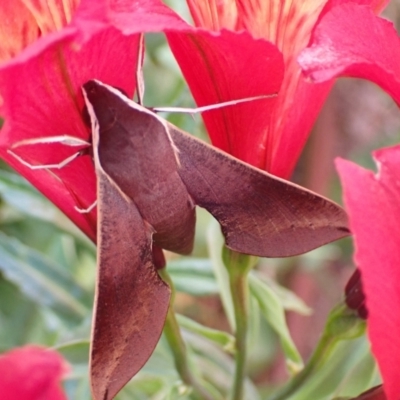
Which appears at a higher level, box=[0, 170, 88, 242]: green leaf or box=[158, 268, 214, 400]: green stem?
box=[158, 268, 214, 400]: green stem

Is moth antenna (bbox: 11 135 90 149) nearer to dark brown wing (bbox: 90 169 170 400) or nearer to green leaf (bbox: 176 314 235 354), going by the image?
dark brown wing (bbox: 90 169 170 400)

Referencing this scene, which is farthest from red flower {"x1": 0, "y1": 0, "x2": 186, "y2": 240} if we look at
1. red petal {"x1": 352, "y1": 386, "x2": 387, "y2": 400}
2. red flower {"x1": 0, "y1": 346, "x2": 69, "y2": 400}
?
red petal {"x1": 352, "y1": 386, "x2": 387, "y2": 400}

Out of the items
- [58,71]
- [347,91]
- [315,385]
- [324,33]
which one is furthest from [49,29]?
[347,91]

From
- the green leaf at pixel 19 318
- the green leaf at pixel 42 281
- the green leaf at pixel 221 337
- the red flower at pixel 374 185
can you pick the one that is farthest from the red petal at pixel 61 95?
the green leaf at pixel 19 318

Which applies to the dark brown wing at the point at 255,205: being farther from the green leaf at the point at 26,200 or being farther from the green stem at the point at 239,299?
the green leaf at the point at 26,200

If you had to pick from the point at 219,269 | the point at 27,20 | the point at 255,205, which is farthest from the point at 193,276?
the point at 27,20

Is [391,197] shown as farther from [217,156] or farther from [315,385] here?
[315,385]

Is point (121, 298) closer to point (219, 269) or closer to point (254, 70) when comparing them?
point (254, 70)
